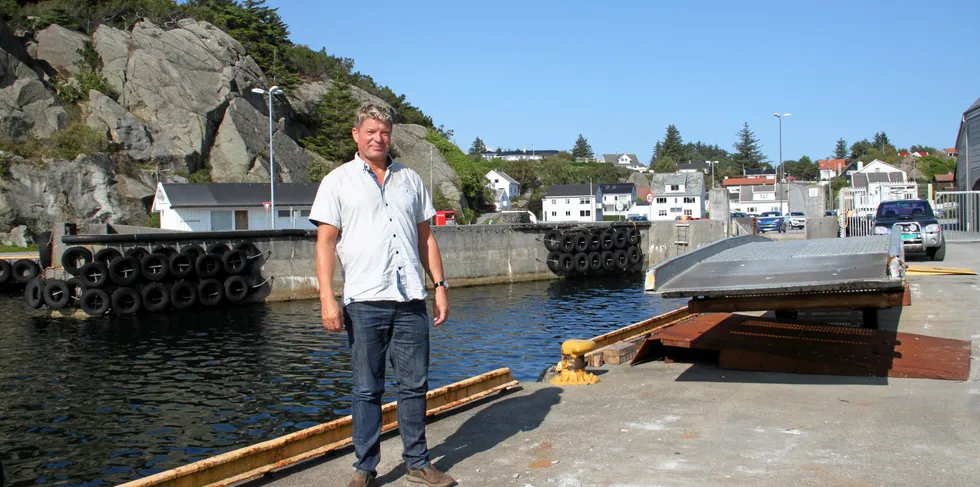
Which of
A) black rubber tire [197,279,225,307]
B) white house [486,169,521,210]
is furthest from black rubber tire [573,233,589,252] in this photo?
white house [486,169,521,210]

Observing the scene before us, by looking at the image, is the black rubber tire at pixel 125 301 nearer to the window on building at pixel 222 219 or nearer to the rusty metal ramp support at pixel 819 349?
the window on building at pixel 222 219

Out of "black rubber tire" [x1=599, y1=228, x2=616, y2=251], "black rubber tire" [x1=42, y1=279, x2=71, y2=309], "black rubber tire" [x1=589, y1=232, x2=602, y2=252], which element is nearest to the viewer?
"black rubber tire" [x1=42, y1=279, x2=71, y2=309]

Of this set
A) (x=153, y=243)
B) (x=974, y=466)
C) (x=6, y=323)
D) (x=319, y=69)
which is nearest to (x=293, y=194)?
(x=153, y=243)

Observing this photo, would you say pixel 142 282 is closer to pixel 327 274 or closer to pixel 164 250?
pixel 164 250

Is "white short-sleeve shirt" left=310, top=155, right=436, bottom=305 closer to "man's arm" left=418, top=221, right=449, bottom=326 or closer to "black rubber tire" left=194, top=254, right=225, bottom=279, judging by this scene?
"man's arm" left=418, top=221, right=449, bottom=326

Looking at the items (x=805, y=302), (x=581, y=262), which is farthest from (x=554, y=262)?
(x=805, y=302)

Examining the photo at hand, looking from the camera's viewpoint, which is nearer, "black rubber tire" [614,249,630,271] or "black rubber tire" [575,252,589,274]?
"black rubber tire" [575,252,589,274]

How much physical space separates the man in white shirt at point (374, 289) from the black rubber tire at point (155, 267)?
21.6 meters

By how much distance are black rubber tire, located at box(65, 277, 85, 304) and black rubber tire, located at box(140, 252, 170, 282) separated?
1.70 m

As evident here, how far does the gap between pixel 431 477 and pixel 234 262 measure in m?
23.1

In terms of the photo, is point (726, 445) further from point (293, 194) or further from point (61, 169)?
point (61, 169)

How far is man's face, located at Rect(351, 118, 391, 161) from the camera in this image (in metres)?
4.29

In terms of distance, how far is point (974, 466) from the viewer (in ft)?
13.6

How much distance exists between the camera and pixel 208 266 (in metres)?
24.9
